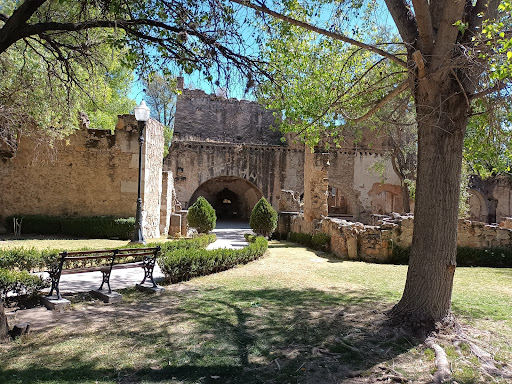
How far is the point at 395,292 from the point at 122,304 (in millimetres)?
4188

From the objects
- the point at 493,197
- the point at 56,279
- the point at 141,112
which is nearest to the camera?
the point at 56,279

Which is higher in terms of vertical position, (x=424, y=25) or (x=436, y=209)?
(x=424, y=25)

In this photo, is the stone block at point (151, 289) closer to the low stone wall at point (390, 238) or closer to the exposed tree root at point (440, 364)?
the exposed tree root at point (440, 364)

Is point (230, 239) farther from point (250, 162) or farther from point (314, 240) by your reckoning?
point (250, 162)

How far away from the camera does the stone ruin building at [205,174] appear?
1386cm

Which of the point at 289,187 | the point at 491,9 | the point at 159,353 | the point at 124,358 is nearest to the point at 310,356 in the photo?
the point at 159,353

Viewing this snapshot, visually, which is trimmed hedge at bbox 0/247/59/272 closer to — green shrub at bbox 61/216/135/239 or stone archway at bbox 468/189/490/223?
green shrub at bbox 61/216/135/239

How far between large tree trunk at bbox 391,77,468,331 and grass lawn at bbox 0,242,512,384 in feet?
1.32

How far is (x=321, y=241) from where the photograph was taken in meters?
13.0

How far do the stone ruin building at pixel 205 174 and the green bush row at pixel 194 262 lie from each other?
2845 millimetres

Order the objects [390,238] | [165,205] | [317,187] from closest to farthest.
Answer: [390,238], [317,187], [165,205]

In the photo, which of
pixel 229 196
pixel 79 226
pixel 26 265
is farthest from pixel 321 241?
pixel 229 196

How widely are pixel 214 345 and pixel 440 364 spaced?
2.10 m

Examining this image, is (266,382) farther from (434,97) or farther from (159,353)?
(434,97)
